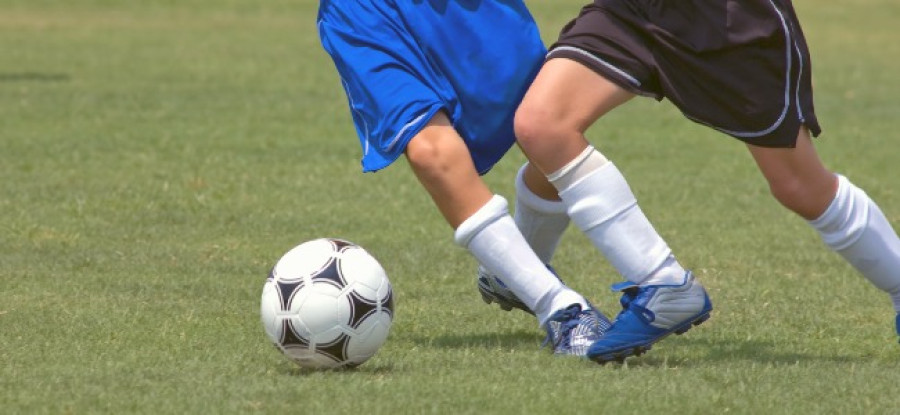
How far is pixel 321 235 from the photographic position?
29.7 ft

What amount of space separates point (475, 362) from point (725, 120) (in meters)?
1.16

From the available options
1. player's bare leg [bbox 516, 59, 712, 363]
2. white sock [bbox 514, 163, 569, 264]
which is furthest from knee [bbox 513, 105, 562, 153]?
white sock [bbox 514, 163, 569, 264]

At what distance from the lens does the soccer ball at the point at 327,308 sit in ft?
18.1

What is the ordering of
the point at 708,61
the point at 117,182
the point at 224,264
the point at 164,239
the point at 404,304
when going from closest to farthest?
the point at 708,61 → the point at 404,304 → the point at 224,264 → the point at 164,239 → the point at 117,182

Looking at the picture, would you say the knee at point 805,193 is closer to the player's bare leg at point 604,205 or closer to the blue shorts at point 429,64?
the player's bare leg at point 604,205

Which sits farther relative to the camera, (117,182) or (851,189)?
(117,182)

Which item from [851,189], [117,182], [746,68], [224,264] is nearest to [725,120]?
[746,68]

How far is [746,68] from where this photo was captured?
217 inches

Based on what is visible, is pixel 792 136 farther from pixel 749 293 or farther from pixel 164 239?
pixel 164 239

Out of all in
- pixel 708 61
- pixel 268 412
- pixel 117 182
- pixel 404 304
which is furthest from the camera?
pixel 117 182

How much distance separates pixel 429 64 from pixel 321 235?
3.25 m

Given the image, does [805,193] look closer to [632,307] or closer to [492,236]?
[632,307]

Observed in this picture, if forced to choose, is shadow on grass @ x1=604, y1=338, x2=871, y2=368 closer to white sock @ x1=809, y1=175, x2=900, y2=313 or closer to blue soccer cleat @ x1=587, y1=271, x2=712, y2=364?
blue soccer cleat @ x1=587, y1=271, x2=712, y2=364

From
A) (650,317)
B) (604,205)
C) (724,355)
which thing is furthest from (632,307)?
(724,355)
